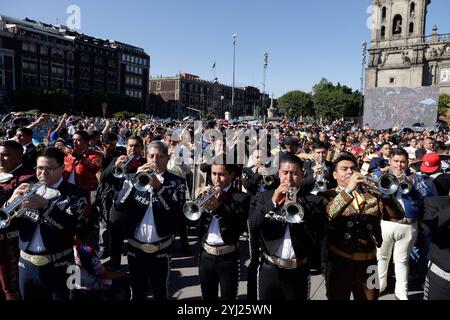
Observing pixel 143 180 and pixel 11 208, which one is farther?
pixel 143 180

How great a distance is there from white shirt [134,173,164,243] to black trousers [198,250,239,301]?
61 centimetres

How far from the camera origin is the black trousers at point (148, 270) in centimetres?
424

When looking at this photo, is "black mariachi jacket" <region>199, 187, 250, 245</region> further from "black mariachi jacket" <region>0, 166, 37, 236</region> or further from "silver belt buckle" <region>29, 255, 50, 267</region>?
"black mariachi jacket" <region>0, 166, 37, 236</region>

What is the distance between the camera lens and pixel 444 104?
6384 centimetres

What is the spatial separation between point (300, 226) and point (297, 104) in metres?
91.3

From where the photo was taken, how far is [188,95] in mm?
106438

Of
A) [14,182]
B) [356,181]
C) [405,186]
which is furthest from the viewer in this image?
[405,186]

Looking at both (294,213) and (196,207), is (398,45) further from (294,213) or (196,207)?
(196,207)

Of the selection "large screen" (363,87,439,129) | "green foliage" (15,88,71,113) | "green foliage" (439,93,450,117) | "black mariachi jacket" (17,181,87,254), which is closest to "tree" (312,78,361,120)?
"green foliage" (439,93,450,117)

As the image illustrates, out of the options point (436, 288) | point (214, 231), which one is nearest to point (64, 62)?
point (214, 231)

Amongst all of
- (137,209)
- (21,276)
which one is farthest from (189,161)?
(21,276)

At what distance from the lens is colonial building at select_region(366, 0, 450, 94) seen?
228 feet

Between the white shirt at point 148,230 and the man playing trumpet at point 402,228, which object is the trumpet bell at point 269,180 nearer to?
the man playing trumpet at point 402,228
